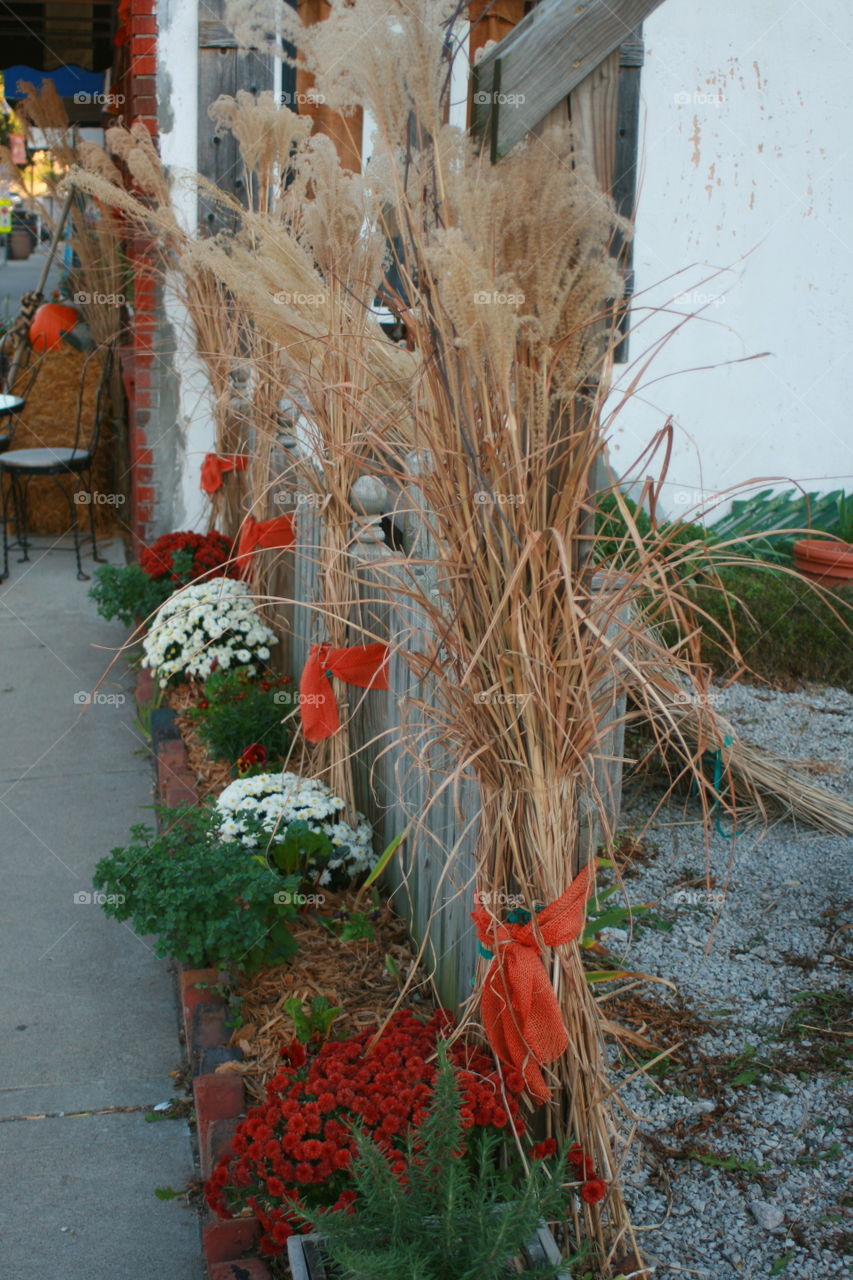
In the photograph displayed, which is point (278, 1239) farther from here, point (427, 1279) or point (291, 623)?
point (291, 623)

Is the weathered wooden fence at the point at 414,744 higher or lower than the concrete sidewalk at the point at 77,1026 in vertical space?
higher

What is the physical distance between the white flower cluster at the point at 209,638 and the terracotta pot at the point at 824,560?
2.50 m

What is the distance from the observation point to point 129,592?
5.12 m

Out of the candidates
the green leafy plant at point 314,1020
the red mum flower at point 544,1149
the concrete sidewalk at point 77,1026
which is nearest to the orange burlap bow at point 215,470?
the concrete sidewalk at point 77,1026

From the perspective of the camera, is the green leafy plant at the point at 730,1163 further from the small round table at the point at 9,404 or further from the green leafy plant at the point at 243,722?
the small round table at the point at 9,404

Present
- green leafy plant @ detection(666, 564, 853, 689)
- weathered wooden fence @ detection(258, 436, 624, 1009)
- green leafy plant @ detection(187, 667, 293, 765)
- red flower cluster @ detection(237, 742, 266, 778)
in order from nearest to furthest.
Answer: weathered wooden fence @ detection(258, 436, 624, 1009)
red flower cluster @ detection(237, 742, 266, 778)
green leafy plant @ detection(187, 667, 293, 765)
green leafy plant @ detection(666, 564, 853, 689)

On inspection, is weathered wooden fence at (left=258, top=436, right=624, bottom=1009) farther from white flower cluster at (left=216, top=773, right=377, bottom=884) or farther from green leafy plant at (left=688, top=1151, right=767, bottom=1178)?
green leafy plant at (left=688, top=1151, right=767, bottom=1178)

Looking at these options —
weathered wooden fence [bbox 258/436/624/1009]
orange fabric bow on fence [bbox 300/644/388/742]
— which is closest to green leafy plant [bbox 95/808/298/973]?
weathered wooden fence [bbox 258/436/624/1009]

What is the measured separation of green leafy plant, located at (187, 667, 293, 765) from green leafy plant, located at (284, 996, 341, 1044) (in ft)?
4.37

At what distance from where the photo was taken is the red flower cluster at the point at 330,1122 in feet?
6.39

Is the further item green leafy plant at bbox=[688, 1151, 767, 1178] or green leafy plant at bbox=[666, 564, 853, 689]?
green leafy plant at bbox=[666, 564, 853, 689]

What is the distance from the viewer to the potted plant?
549cm

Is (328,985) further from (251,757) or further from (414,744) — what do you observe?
(251,757)

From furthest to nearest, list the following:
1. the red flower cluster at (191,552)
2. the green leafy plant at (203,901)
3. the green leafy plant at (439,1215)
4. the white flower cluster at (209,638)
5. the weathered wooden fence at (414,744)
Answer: the red flower cluster at (191,552)
the white flower cluster at (209,638)
the green leafy plant at (203,901)
the weathered wooden fence at (414,744)
the green leafy plant at (439,1215)
